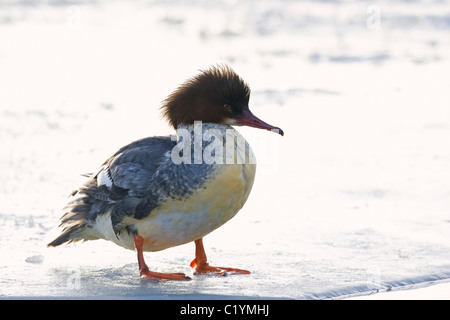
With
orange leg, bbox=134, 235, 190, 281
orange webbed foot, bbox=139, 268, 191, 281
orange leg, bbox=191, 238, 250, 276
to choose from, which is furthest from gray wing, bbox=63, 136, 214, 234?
orange leg, bbox=191, 238, 250, 276

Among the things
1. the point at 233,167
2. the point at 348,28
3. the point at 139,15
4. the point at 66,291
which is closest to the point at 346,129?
the point at 233,167

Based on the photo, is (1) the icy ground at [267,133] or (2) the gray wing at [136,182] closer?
(2) the gray wing at [136,182]

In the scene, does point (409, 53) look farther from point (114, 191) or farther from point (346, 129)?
point (114, 191)

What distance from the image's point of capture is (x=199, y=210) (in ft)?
14.4

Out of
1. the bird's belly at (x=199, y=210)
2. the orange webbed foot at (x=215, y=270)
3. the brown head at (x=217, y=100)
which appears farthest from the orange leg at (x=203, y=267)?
the brown head at (x=217, y=100)

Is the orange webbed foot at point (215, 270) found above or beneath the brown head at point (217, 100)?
beneath

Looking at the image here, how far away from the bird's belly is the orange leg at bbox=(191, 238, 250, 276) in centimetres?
22

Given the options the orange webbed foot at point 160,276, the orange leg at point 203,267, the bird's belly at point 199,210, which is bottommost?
the orange webbed foot at point 160,276

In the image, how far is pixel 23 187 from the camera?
20.4ft

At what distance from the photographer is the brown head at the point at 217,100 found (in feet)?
15.4

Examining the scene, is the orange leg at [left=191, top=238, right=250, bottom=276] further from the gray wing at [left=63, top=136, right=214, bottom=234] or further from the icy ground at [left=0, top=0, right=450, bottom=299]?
the gray wing at [left=63, top=136, right=214, bottom=234]

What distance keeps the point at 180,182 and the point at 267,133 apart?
308cm

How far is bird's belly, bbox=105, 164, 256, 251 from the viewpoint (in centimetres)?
437

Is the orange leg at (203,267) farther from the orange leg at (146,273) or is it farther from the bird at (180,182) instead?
the orange leg at (146,273)
